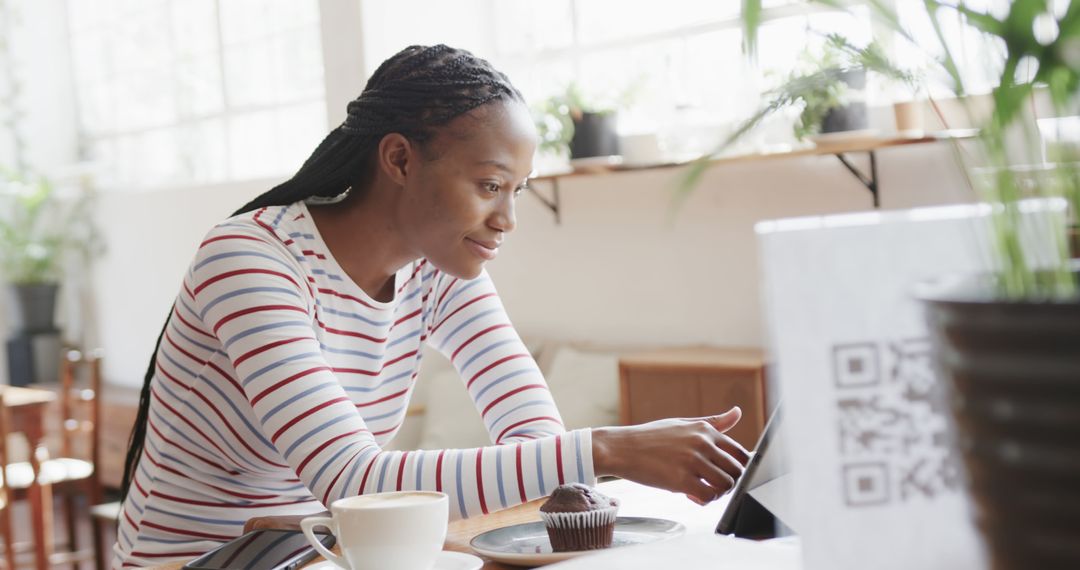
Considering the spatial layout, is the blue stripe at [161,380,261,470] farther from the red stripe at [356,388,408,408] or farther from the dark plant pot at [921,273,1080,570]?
the dark plant pot at [921,273,1080,570]

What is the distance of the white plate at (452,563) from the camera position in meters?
0.97

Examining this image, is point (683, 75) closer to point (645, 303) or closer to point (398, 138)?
point (645, 303)

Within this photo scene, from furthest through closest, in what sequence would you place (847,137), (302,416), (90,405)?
(90,405) → (847,137) → (302,416)

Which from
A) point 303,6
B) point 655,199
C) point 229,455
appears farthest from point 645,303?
point 229,455

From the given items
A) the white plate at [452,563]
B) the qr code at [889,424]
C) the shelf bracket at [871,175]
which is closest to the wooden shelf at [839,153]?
the shelf bracket at [871,175]

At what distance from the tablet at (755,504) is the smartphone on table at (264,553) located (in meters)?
0.33

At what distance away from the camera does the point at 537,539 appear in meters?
1.07

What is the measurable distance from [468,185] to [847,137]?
69.1 inches

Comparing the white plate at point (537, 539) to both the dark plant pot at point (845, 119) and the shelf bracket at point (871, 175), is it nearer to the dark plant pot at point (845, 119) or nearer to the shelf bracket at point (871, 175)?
the dark plant pot at point (845, 119)

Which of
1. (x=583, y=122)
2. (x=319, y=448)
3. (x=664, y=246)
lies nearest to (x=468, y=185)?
(x=319, y=448)

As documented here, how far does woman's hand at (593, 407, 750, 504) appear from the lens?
3.75 feet

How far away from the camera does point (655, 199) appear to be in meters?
3.87

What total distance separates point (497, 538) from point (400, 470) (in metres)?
0.18

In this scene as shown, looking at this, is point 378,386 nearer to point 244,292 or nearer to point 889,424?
point 244,292
